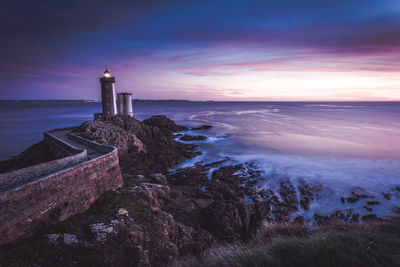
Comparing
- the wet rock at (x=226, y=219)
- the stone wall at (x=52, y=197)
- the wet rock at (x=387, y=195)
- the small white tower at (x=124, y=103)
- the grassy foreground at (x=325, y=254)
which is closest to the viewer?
the grassy foreground at (x=325, y=254)

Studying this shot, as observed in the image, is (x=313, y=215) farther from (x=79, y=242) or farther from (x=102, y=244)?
(x=79, y=242)

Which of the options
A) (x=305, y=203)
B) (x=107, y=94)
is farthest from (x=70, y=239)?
(x=107, y=94)

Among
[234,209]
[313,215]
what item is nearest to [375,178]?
[313,215]

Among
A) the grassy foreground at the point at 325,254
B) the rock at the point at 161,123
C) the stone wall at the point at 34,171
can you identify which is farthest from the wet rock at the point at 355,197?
the rock at the point at 161,123

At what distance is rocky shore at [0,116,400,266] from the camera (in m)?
5.87

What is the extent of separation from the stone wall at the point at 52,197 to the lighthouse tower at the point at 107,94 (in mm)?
17286

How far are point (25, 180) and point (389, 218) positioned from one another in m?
11.9

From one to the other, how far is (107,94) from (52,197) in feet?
69.3

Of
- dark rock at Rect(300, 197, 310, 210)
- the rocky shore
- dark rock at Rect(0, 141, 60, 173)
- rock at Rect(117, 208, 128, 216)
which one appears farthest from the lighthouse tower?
dark rock at Rect(300, 197, 310, 210)

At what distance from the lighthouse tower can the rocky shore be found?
369 inches

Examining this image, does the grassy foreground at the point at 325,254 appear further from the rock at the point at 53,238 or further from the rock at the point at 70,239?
the rock at the point at 53,238

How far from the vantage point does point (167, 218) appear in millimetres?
8523

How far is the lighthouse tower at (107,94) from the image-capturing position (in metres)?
25.1

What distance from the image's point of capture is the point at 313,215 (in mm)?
10695
